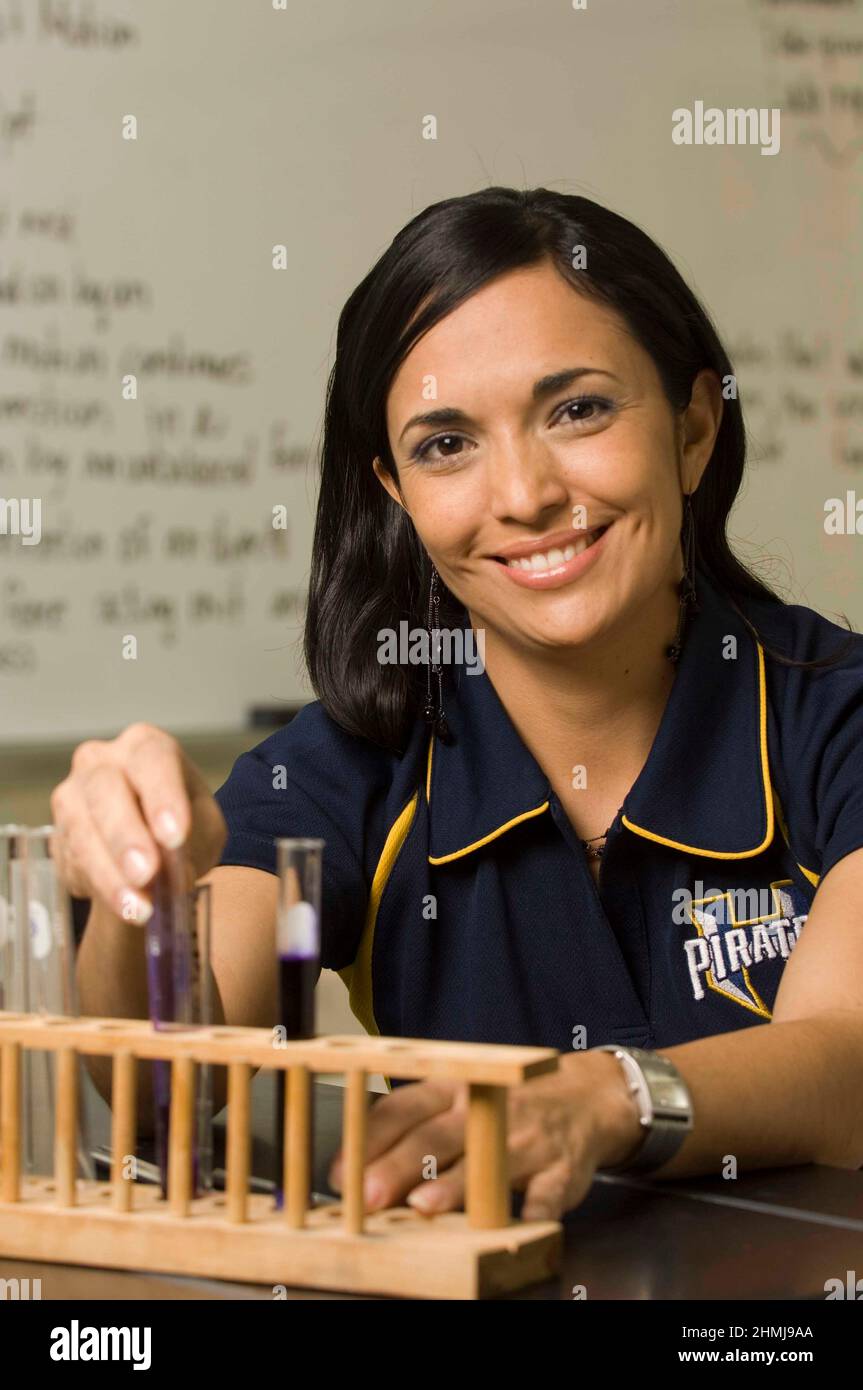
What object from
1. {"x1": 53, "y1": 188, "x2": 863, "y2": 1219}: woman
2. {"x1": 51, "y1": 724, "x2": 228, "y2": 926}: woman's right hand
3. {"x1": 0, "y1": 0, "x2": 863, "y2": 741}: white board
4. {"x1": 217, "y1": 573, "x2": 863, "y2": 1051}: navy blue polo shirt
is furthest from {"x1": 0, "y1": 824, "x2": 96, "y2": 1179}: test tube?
{"x1": 0, "y1": 0, "x2": 863, "y2": 741}: white board

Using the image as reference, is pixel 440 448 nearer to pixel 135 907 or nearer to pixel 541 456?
pixel 541 456

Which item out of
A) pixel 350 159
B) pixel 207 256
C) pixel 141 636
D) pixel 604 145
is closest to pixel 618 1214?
pixel 141 636

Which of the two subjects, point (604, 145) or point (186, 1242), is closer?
point (186, 1242)

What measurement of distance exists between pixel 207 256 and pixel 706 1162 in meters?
2.27

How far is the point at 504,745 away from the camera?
1693 millimetres

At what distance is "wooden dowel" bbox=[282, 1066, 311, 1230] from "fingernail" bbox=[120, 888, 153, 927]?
0.17 meters

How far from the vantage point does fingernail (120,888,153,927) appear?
102cm

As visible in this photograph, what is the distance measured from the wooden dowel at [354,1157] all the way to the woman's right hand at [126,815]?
0.20 m

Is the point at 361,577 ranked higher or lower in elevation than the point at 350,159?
lower

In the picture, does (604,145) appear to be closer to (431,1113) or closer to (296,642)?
(296,642)

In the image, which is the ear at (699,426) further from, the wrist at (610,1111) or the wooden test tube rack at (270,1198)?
the wooden test tube rack at (270,1198)

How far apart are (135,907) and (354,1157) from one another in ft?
0.81

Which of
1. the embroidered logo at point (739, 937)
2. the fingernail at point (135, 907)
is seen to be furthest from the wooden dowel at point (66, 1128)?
the embroidered logo at point (739, 937)

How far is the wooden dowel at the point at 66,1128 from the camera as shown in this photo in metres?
0.95
